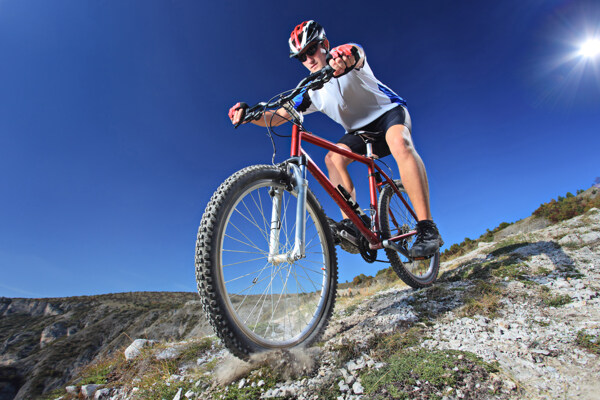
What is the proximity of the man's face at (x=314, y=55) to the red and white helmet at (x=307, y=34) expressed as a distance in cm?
10

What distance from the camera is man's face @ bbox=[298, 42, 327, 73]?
2.86 meters

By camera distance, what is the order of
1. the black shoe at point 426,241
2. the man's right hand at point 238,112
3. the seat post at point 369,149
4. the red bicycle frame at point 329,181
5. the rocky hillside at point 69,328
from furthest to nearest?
the rocky hillside at point 69,328 → the seat post at point 369,149 → the black shoe at point 426,241 → the red bicycle frame at point 329,181 → the man's right hand at point 238,112

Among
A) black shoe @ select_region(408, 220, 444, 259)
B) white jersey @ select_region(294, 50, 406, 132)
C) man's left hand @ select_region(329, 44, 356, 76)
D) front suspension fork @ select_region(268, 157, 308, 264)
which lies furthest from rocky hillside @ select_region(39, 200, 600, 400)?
white jersey @ select_region(294, 50, 406, 132)

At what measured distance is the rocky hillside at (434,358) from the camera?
1306mm

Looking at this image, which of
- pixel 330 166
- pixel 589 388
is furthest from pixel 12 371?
pixel 589 388

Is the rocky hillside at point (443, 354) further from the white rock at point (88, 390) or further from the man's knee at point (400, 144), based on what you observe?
the man's knee at point (400, 144)

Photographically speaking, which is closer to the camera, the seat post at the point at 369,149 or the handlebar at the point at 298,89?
the handlebar at the point at 298,89

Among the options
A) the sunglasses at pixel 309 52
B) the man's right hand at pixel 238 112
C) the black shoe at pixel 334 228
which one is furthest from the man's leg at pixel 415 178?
the man's right hand at pixel 238 112

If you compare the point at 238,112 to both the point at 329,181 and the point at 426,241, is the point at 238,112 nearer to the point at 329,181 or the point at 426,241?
the point at 329,181

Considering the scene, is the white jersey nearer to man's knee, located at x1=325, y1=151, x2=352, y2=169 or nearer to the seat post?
the seat post

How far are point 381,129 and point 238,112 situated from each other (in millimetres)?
1951

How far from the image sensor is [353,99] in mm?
3400

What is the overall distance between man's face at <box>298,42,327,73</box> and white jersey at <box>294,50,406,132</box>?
362mm

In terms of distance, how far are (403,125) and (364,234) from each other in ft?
4.64
